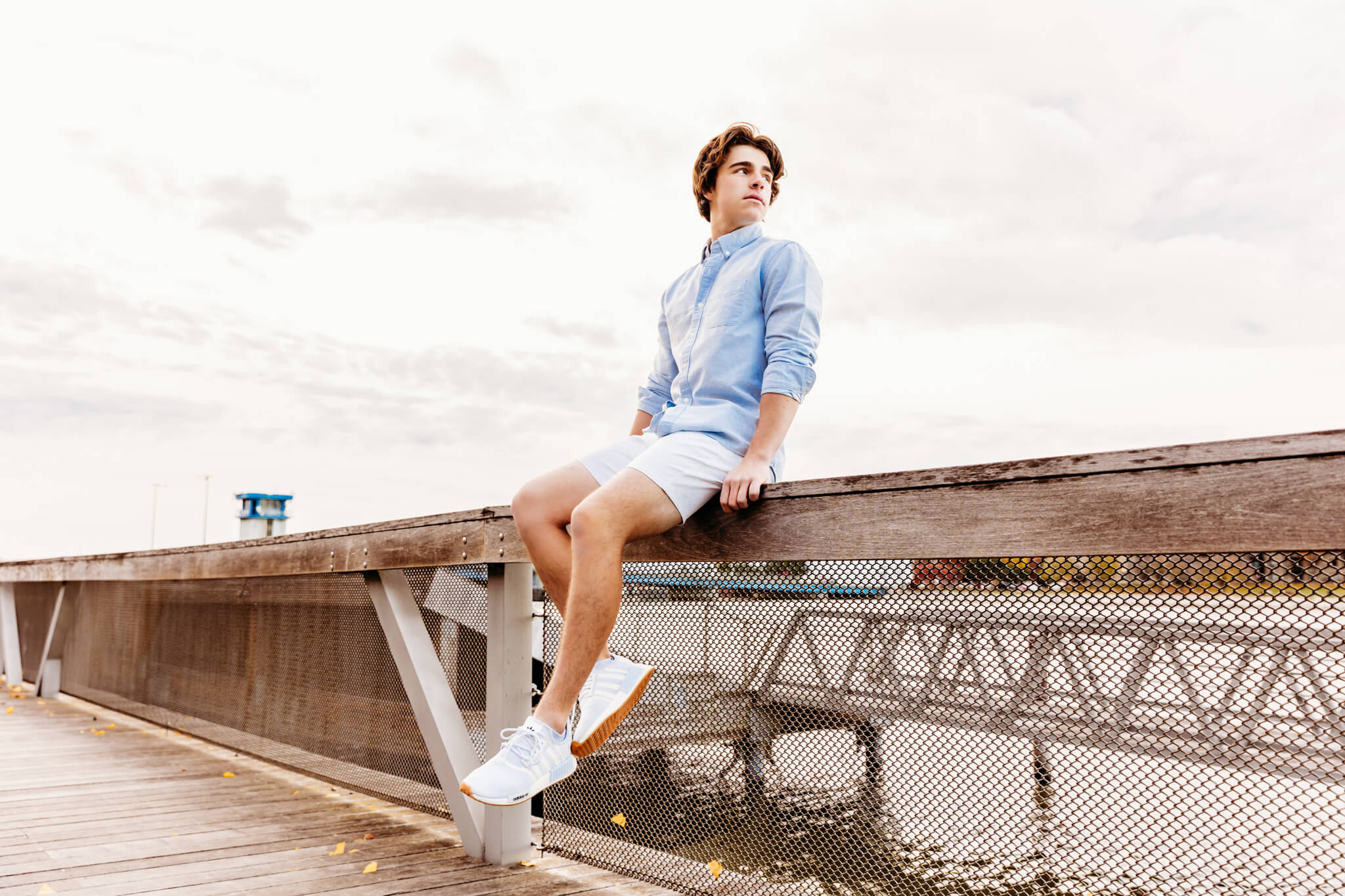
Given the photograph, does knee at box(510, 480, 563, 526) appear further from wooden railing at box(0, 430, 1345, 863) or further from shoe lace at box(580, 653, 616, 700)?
shoe lace at box(580, 653, 616, 700)

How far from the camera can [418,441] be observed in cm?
1540

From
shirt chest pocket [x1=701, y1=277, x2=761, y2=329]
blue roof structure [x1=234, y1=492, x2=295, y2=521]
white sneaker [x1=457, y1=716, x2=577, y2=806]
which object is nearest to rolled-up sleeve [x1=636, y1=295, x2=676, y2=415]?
shirt chest pocket [x1=701, y1=277, x2=761, y2=329]

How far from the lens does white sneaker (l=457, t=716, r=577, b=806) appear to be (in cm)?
161

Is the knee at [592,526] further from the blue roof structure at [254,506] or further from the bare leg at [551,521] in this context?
the blue roof structure at [254,506]

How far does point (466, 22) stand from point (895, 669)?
21.2ft

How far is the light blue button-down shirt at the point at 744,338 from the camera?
6.27ft

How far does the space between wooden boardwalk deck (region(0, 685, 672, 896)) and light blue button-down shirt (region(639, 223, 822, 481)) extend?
1.16 meters

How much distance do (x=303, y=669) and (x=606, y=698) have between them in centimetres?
238

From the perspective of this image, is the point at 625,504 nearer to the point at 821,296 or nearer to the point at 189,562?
the point at 821,296

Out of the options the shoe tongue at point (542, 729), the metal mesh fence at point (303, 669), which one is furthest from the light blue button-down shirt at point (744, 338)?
the metal mesh fence at point (303, 669)

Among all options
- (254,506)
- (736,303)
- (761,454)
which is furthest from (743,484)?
(254,506)

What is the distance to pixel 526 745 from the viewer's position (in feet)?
5.49

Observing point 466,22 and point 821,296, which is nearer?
point 821,296

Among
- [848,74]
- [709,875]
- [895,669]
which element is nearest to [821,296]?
[895,669]
